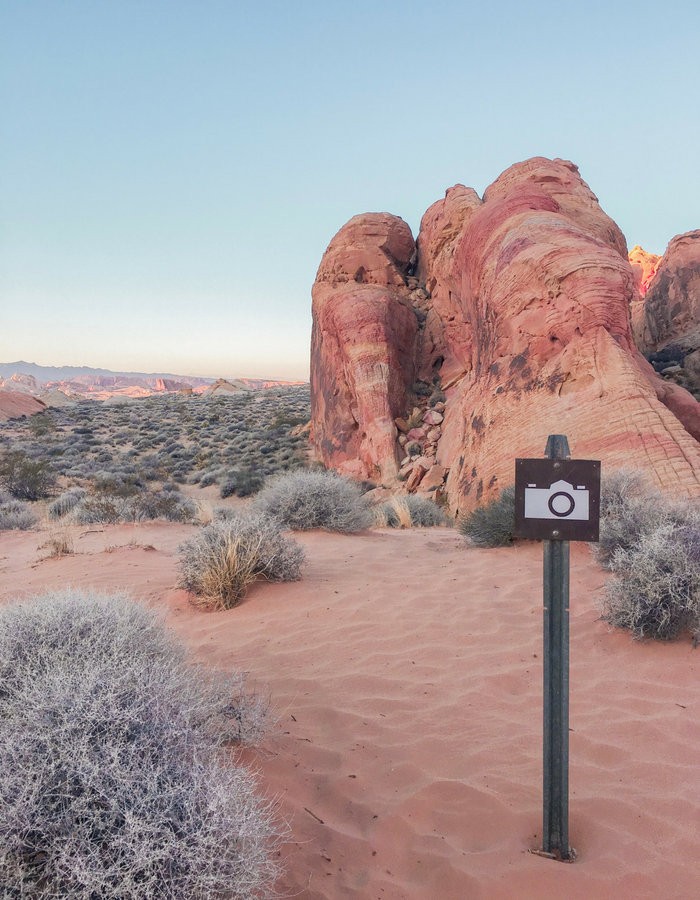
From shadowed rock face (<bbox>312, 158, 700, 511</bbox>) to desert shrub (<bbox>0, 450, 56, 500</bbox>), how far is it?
31.8ft

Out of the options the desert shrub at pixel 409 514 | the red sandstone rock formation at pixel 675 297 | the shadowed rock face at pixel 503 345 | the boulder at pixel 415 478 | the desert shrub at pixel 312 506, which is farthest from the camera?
the red sandstone rock formation at pixel 675 297

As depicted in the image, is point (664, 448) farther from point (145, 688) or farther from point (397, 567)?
point (145, 688)

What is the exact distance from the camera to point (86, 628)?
309 centimetres

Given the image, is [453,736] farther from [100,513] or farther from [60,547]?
[100,513]

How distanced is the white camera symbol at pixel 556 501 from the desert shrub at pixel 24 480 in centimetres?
1870

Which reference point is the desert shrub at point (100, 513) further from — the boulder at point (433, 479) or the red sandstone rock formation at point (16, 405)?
the red sandstone rock formation at point (16, 405)

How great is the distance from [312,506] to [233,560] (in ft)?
11.9

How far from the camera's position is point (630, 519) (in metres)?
6.32

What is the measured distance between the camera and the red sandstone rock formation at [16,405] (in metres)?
40.3

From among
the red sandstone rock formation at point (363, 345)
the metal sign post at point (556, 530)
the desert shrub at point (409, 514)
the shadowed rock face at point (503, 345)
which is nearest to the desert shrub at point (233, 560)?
the metal sign post at point (556, 530)

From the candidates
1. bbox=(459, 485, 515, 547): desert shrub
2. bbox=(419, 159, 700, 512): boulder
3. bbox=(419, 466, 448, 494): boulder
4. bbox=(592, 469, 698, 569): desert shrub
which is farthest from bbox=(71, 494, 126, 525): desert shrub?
bbox=(592, 469, 698, 569): desert shrub

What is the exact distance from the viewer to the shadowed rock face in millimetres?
10898

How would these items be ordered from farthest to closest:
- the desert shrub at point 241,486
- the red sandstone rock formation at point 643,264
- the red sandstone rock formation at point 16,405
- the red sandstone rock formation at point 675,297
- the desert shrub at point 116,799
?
the red sandstone rock formation at point 643,264, the red sandstone rock formation at point 16,405, the red sandstone rock formation at point 675,297, the desert shrub at point 241,486, the desert shrub at point 116,799

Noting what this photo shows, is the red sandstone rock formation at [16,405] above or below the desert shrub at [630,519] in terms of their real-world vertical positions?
above
